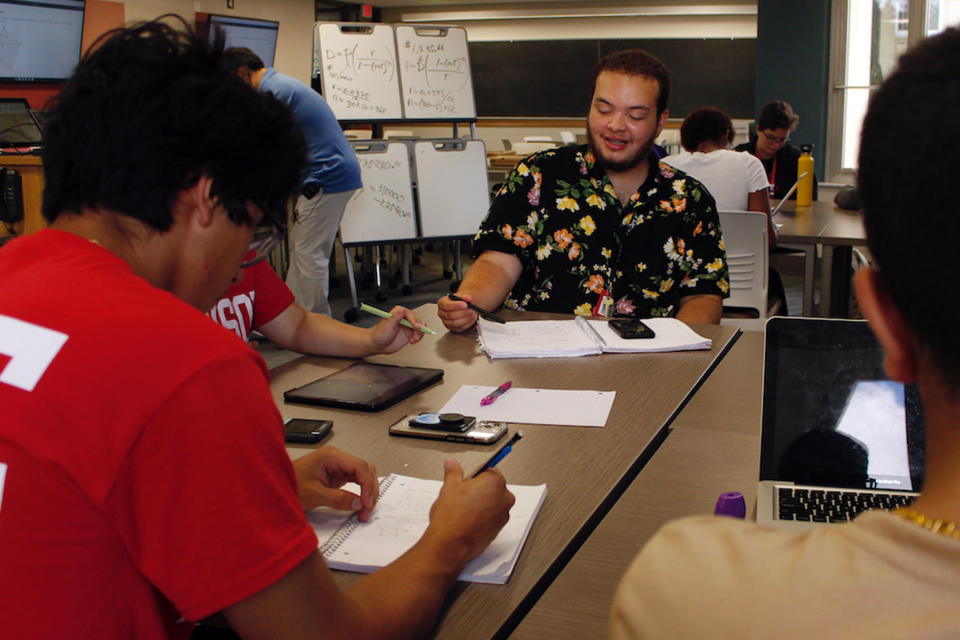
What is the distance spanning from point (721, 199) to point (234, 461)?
3.35 metres

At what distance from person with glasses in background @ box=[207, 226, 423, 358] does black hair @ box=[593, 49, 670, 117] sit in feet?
3.12

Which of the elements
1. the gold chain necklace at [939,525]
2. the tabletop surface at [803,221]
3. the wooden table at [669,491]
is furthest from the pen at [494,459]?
the tabletop surface at [803,221]

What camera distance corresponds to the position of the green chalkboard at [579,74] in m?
9.53

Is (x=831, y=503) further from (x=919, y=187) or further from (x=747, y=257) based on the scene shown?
(x=747, y=257)

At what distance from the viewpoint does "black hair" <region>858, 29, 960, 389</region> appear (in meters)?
0.43

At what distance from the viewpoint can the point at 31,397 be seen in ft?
2.11

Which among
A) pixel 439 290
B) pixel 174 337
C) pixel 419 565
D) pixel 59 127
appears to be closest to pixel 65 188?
pixel 59 127

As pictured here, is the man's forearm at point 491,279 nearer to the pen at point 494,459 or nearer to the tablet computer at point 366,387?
the tablet computer at point 366,387

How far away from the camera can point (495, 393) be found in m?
1.48

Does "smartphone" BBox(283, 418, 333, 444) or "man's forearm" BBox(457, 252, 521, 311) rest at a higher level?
"man's forearm" BBox(457, 252, 521, 311)

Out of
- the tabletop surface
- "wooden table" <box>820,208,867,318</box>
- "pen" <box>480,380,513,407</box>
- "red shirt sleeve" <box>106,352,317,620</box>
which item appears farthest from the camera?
"wooden table" <box>820,208,867,318</box>

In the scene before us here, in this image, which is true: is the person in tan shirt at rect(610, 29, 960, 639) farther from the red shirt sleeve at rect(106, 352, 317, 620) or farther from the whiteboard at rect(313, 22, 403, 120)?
the whiteboard at rect(313, 22, 403, 120)

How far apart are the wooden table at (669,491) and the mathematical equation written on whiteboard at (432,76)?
446 cm

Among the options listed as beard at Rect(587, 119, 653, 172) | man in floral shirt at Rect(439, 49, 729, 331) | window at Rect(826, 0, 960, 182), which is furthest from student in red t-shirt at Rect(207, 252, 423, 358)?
window at Rect(826, 0, 960, 182)
